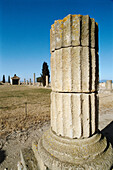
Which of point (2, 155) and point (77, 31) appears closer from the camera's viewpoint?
point (77, 31)

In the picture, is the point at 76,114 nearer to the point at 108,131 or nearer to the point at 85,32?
the point at 85,32

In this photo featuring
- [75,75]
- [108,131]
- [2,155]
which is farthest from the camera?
[108,131]

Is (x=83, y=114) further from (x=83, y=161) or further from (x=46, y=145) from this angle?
(x=46, y=145)

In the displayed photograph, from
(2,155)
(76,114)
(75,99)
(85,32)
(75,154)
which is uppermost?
(85,32)

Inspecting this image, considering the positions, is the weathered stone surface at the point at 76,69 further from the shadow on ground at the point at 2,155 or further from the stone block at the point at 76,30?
the shadow on ground at the point at 2,155

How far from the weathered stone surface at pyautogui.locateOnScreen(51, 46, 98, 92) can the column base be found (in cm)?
104

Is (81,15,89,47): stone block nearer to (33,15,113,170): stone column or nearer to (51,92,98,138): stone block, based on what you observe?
(33,15,113,170): stone column

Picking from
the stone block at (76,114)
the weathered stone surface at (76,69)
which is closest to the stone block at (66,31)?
the weathered stone surface at (76,69)

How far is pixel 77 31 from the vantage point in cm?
200

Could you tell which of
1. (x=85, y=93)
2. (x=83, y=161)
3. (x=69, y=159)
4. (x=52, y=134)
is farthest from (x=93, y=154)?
(x=85, y=93)

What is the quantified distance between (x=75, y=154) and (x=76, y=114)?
706 mm

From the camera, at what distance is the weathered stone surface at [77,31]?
2.01 m

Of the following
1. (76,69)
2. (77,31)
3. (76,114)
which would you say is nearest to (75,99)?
(76,114)

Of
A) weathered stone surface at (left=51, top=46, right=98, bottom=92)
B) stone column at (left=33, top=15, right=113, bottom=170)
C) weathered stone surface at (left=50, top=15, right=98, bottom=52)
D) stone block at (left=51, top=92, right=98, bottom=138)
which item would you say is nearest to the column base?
stone column at (left=33, top=15, right=113, bottom=170)
